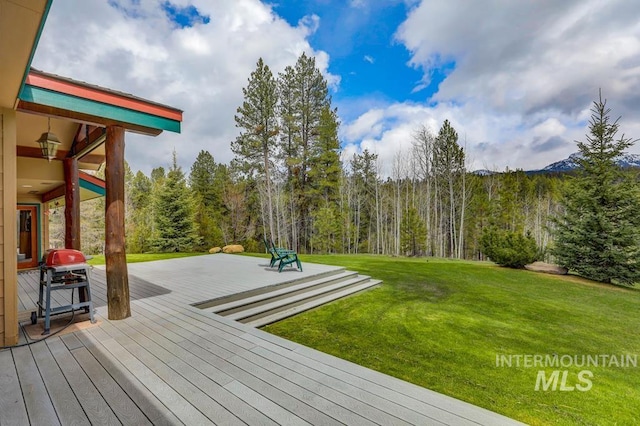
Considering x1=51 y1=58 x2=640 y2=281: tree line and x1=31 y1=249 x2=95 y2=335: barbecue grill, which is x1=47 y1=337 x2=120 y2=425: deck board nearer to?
x1=31 y1=249 x2=95 y2=335: barbecue grill

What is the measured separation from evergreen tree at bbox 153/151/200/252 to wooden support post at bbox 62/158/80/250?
10.1m

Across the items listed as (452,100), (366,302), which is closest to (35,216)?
(366,302)

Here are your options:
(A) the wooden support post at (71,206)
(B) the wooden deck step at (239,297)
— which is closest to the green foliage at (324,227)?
(B) the wooden deck step at (239,297)

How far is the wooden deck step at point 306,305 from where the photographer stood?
369cm

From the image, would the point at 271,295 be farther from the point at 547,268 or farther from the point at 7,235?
the point at 547,268

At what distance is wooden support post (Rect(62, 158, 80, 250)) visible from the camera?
441 cm

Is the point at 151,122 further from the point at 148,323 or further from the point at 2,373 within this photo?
the point at 2,373

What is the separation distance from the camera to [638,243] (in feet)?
23.6

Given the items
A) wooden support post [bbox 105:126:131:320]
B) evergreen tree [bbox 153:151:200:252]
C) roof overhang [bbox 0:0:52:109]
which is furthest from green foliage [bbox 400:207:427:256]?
roof overhang [bbox 0:0:52:109]

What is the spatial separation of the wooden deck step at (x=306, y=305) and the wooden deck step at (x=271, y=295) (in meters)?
0.28

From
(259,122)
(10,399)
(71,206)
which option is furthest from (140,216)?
(10,399)

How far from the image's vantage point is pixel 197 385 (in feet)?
6.00

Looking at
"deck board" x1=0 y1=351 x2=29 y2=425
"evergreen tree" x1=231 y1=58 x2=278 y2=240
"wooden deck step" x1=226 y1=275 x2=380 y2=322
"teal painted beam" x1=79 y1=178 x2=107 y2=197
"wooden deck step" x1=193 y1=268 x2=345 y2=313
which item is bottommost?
"wooden deck step" x1=226 y1=275 x2=380 y2=322

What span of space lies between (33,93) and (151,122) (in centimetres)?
99
